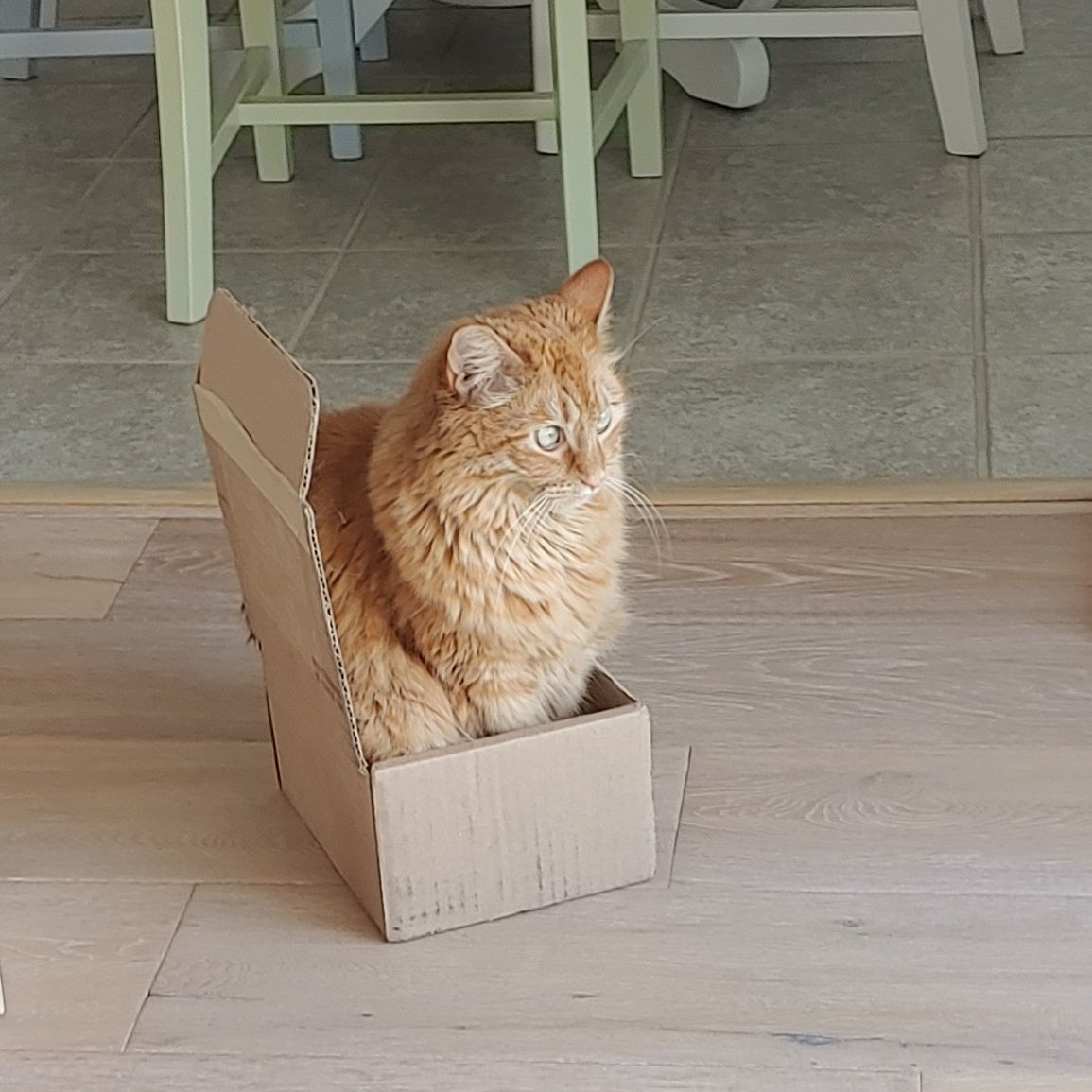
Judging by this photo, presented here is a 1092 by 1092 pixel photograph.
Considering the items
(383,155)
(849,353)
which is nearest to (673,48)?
(383,155)

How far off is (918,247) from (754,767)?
122cm

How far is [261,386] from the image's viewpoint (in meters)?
1.36

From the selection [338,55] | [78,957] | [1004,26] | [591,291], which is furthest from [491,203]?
[78,957]

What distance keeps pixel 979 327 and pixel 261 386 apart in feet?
4.32

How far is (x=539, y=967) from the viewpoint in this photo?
1441 mm

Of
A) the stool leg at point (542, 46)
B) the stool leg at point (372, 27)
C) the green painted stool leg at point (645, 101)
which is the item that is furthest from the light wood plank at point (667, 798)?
the stool leg at point (372, 27)

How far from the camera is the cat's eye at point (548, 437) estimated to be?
1417mm

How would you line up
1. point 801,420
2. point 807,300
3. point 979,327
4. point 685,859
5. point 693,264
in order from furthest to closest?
1. point 693,264
2. point 807,300
3. point 979,327
4. point 801,420
5. point 685,859

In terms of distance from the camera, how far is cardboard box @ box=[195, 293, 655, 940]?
1383mm

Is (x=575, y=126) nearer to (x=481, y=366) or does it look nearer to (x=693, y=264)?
(x=693, y=264)

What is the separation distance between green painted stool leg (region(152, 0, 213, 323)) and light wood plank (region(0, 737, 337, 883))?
3.11 ft

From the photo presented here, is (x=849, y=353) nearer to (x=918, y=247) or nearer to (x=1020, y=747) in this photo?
(x=918, y=247)

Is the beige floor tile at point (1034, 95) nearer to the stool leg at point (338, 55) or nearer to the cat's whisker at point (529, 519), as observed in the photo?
the stool leg at point (338, 55)

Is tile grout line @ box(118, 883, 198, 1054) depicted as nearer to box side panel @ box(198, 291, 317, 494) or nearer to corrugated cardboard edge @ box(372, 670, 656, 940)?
corrugated cardboard edge @ box(372, 670, 656, 940)
